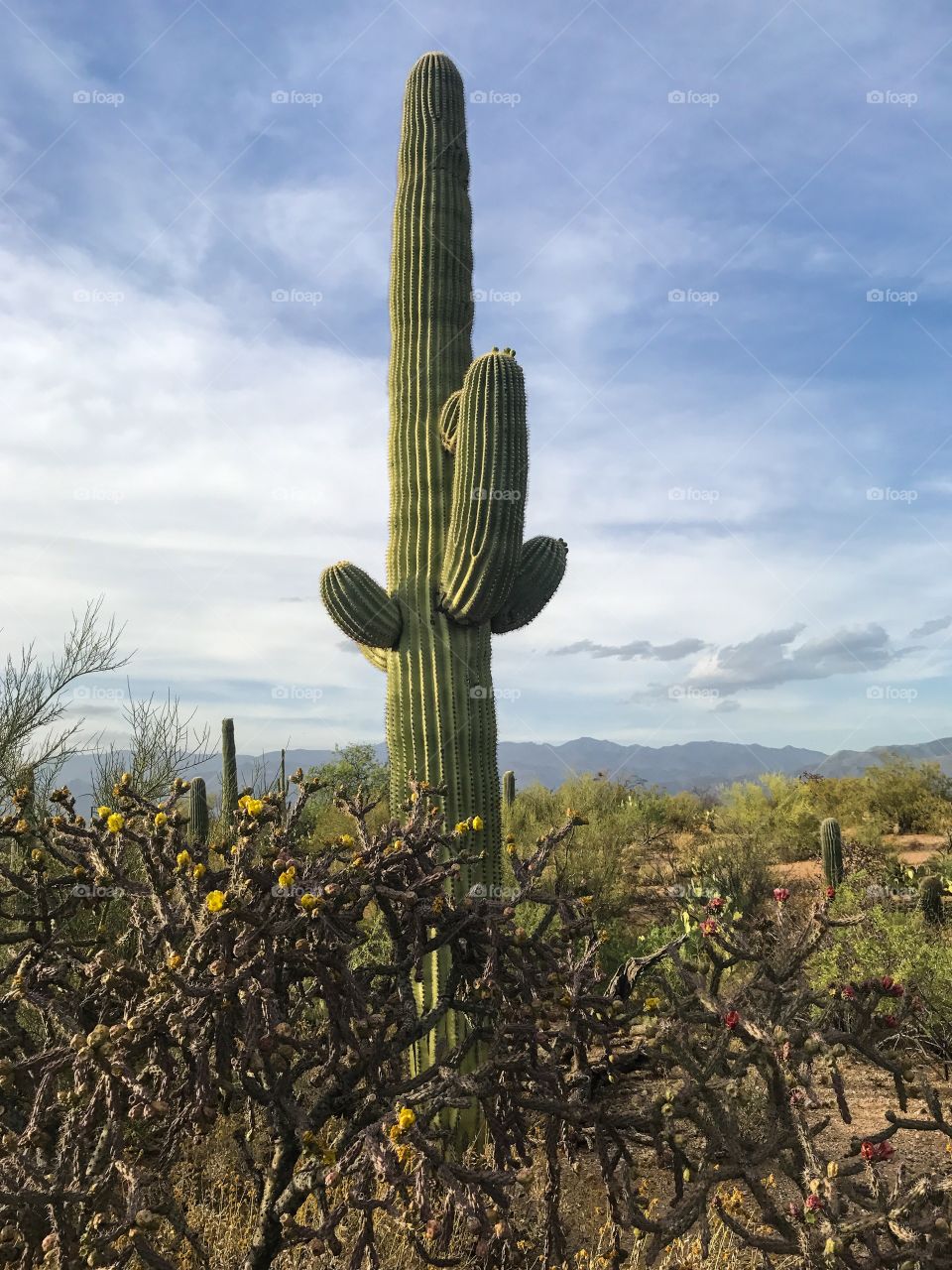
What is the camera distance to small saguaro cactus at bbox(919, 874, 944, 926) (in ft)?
33.4

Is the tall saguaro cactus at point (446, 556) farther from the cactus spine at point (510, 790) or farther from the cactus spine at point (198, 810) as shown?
the cactus spine at point (510, 790)

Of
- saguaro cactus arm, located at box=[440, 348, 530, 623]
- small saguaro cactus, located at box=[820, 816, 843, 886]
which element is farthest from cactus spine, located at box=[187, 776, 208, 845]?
small saguaro cactus, located at box=[820, 816, 843, 886]

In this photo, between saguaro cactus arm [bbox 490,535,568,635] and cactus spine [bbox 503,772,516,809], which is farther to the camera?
cactus spine [bbox 503,772,516,809]

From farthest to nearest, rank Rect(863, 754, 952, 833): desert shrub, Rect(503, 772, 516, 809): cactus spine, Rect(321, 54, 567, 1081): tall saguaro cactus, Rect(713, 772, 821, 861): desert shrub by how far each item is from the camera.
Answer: Rect(503, 772, 516, 809): cactus spine, Rect(863, 754, 952, 833): desert shrub, Rect(713, 772, 821, 861): desert shrub, Rect(321, 54, 567, 1081): tall saguaro cactus

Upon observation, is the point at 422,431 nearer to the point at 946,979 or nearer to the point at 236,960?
the point at 236,960

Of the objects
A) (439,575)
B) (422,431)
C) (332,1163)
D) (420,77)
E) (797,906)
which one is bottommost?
(797,906)

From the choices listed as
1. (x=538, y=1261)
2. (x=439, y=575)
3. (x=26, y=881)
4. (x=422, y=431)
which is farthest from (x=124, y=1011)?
(x=422, y=431)

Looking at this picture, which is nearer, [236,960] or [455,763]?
[236,960]

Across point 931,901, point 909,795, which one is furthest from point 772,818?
point 931,901

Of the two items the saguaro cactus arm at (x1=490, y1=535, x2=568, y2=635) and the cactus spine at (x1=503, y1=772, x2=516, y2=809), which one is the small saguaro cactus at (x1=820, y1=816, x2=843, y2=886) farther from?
the saguaro cactus arm at (x1=490, y1=535, x2=568, y2=635)

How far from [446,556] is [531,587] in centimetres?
78

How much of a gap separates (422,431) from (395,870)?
5.18 meters

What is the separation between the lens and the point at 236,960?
7.21ft

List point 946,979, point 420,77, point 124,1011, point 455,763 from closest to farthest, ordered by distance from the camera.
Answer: point 124,1011
point 455,763
point 946,979
point 420,77
